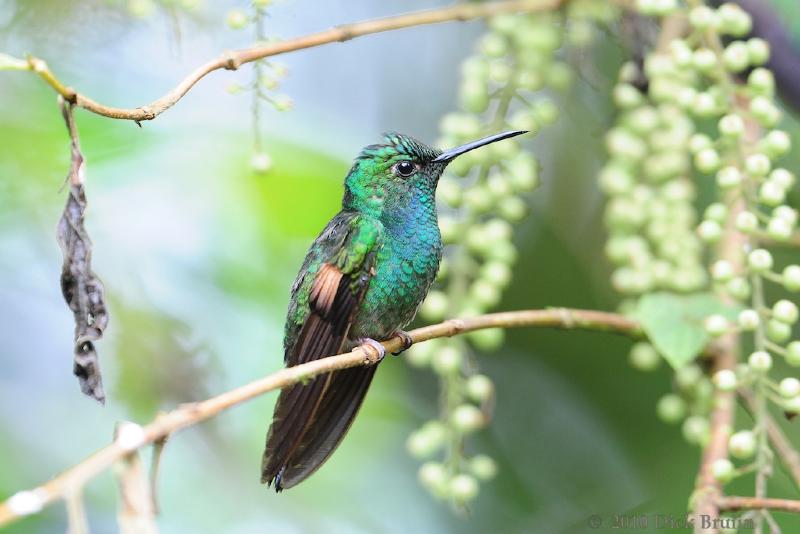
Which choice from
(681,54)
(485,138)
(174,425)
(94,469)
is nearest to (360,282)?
(485,138)

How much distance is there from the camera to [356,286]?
1.85 meters

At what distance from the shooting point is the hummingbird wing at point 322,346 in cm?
165

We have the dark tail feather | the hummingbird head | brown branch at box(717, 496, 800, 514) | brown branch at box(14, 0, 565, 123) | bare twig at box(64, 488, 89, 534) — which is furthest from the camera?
the hummingbird head

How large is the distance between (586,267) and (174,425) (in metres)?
1.95

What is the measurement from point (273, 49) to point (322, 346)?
54 centimetres

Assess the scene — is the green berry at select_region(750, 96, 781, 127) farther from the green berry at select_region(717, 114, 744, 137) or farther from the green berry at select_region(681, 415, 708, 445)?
the green berry at select_region(681, 415, 708, 445)

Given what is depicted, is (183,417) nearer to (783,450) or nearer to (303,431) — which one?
(303,431)

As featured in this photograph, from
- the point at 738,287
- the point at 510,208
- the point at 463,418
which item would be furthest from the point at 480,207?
the point at 738,287

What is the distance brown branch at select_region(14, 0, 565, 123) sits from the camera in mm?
1103

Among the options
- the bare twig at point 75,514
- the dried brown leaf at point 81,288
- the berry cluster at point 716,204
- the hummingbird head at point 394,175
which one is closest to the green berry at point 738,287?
the berry cluster at point 716,204

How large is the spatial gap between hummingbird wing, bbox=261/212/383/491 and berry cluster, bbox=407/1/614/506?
18cm

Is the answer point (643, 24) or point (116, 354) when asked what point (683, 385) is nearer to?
point (643, 24)

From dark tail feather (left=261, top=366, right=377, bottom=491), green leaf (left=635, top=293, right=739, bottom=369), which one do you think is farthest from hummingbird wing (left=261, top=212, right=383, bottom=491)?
green leaf (left=635, top=293, right=739, bottom=369)

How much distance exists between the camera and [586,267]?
2.79 m
